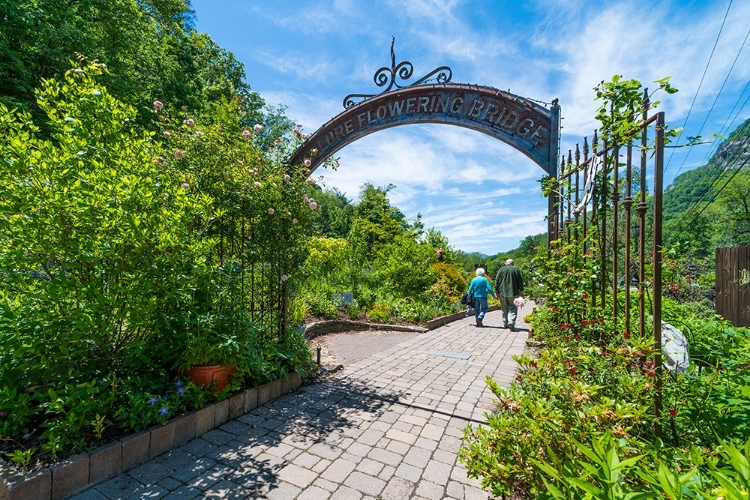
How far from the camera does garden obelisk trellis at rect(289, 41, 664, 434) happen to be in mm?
2150

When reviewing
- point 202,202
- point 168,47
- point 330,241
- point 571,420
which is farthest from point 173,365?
point 168,47

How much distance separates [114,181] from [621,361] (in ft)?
12.8

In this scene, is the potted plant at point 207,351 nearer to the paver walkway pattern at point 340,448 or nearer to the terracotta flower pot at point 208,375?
the terracotta flower pot at point 208,375

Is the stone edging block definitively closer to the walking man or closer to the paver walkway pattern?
the paver walkway pattern

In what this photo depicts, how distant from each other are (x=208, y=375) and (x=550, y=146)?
4398 mm

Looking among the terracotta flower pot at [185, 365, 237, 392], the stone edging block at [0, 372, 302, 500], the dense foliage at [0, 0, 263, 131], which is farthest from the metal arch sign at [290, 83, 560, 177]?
the stone edging block at [0, 372, 302, 500]

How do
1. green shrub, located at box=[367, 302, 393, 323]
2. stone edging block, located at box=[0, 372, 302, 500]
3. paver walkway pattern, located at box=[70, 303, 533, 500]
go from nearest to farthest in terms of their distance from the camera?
stone edging block, located at box=[0, 372, 302, 500]
paver walkway pattern, located at box=[70, 303, 533, 500]
green shrub, located at box=[367, 302, 393, 323]

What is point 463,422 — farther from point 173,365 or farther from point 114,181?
point 114,181

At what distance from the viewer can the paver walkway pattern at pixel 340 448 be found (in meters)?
2.13

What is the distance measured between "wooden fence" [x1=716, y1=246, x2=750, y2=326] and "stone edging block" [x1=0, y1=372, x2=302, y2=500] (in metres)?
8.16

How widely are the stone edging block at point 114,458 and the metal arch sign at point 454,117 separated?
3.10m

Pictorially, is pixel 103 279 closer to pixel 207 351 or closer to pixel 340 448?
pixel 207 351

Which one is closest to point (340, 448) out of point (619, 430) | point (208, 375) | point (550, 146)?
point (208, 375)

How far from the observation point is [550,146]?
12.7 feet
